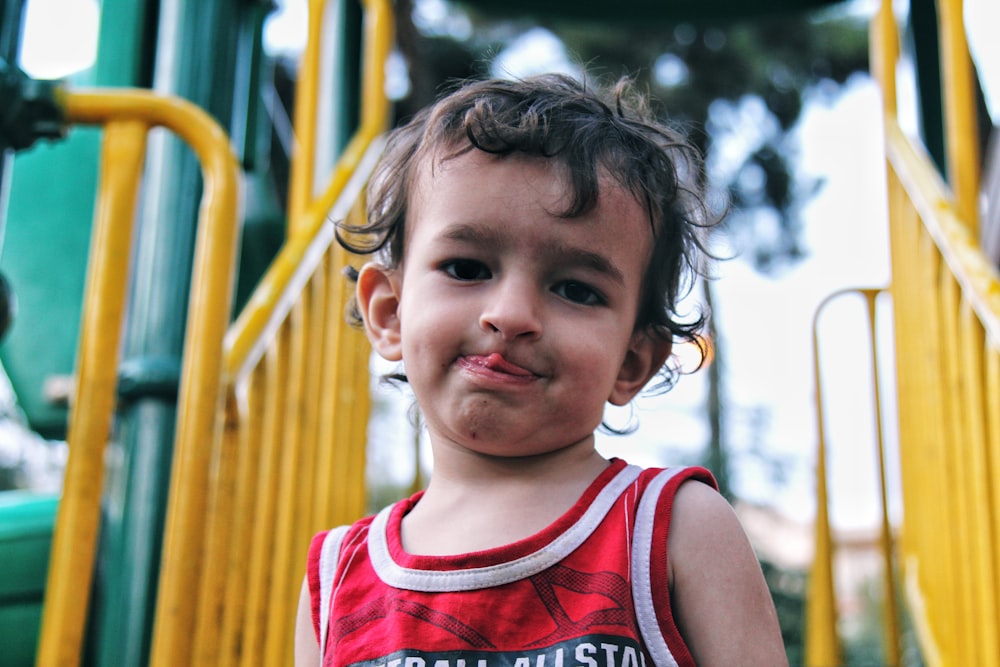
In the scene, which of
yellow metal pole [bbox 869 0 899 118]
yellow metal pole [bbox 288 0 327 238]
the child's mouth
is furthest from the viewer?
yellow metal pole [bbox 869 0 899 118]

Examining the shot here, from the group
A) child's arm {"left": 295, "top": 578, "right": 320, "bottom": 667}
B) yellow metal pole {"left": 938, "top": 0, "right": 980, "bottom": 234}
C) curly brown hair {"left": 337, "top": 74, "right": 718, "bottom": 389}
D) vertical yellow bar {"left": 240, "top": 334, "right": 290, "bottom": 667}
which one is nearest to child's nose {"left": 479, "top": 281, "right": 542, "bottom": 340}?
curly brown hair {"left": 337, "top": 74, "right": 718, "bottom": 389}

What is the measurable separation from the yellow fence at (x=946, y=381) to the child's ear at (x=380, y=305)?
3.04 feet

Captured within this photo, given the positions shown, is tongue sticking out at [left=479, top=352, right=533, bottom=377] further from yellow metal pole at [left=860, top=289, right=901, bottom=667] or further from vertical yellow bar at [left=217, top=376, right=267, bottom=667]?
yellow metal pole at [left=860, top=289, right=901, bottom=667]

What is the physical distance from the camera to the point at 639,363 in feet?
4.29

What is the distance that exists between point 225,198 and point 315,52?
0.98 meters

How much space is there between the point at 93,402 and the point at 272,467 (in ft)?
1.25

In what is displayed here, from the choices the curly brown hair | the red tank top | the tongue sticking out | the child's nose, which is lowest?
the red tank top

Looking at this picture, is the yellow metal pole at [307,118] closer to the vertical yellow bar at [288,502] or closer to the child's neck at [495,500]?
the vertical yellow bar at [288,502]

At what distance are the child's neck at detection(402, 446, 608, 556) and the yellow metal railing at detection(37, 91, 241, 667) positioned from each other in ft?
1.81

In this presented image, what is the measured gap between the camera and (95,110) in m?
1.71

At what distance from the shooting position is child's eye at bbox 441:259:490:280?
3.85ft

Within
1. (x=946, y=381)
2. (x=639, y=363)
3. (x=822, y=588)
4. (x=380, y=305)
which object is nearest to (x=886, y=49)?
(x=946, y=381)

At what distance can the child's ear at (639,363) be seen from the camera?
1.29 m

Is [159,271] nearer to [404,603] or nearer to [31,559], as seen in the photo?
[31,559]
